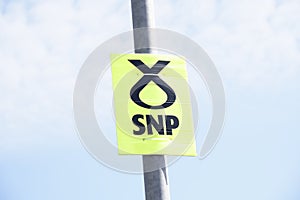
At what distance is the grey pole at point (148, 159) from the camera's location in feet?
21.2

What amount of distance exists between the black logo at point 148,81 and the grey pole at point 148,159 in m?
0.17

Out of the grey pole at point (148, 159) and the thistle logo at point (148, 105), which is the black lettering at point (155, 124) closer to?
the thistle logo at point (148, 105)

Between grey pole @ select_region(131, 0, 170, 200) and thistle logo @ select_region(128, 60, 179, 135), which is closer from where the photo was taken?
grey pole @ select_region(131, 0, 170, 200)

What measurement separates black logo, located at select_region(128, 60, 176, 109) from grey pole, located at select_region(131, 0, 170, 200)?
6.9 inches

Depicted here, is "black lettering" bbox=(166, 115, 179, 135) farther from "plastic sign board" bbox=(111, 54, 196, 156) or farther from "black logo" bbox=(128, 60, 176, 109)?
"black logo" bbox=(128, 60, 176, 109)

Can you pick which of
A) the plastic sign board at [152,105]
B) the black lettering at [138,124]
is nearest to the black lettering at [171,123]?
the plastic sign board at [152,105]

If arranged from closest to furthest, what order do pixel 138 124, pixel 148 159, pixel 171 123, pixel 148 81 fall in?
pixel 148 159 < pixel 138 124 < pixel 171 123 < pixel 148 81

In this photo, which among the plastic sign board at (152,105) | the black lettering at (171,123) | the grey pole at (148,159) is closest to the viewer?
the grey pole at (148,159)

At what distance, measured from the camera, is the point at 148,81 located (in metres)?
6.98

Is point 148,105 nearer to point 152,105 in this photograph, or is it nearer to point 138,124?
point 152,105

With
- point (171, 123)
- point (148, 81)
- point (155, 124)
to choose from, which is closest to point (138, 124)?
point (155, 124)

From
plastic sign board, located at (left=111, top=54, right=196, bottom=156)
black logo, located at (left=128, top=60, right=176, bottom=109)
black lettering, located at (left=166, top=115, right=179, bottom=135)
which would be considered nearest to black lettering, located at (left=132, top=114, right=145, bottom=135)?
plastic sign board, located at (left=111, top=54, right=196, bottom=156)

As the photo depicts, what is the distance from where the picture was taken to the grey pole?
645 cm

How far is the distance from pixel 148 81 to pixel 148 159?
833 mm
